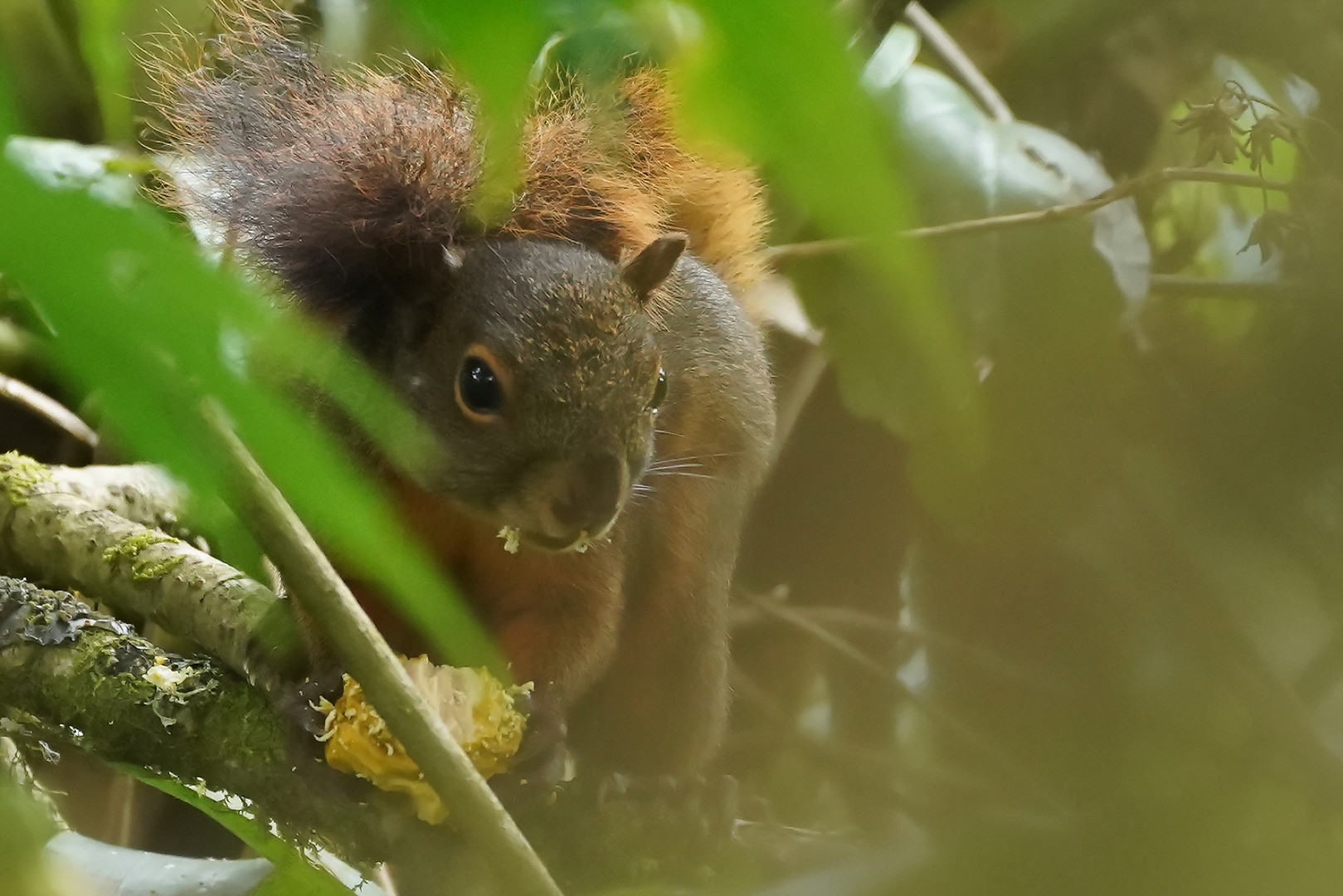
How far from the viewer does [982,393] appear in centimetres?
116

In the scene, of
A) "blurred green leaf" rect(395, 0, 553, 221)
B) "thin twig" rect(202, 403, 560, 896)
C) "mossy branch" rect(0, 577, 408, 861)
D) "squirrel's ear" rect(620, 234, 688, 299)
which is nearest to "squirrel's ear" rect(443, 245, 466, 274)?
"squirrel's ear" rect(620, 234, 688, 299)

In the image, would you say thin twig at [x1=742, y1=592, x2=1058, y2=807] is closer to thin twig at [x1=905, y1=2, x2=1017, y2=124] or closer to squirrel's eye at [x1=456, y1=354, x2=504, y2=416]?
squirrel's eye at [x1=456, y1=354, x2=504, y2=416]

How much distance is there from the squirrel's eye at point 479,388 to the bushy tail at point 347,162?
96 millimetres

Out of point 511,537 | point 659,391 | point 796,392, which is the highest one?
point 659,391

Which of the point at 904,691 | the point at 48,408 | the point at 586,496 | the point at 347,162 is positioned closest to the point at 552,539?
the point at 586,496

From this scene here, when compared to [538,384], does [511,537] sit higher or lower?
lower

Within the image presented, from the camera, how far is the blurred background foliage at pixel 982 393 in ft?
0.61

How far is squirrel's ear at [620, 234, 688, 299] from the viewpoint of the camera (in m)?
0.84

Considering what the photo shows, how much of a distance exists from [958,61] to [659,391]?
A: 816mm

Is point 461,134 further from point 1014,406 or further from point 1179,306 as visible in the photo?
point 1179,306

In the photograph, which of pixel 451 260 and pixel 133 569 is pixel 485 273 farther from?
pixel 133 569

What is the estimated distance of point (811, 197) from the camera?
168mm

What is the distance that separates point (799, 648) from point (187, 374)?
127 centimetres

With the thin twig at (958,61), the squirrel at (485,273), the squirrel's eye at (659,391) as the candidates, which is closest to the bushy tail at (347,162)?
the squirrel at (485,273)
